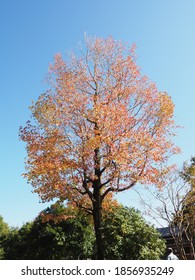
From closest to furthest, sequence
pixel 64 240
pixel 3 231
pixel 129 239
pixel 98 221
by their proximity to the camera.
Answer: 1. pixel 98 221
2. pixel 129 239
3. pixel 64 240
4. pixel 3 231

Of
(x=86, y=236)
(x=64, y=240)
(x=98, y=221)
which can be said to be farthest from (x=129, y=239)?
(x=64, y=240)

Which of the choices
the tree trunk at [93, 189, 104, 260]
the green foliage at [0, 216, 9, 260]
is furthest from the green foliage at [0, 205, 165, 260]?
the green foliage at [0, 216, 9, 260]

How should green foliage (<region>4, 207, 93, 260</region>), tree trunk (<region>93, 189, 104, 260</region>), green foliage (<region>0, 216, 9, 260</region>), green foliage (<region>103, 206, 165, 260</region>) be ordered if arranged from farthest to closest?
green foliage (<region>0, 216, 9, 260</region>), green foliage (<region>4, 207, 93, 260</region>), green foliage (<region>103, 206, 165, 260</region>), tree trunk (<region>93, 189, 104, 260</region>)

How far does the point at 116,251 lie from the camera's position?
51.6ft

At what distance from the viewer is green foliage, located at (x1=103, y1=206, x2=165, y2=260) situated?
15.7m

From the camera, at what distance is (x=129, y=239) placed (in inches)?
630

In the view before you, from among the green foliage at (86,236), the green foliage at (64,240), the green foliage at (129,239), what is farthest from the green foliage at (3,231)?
the green foliage at (129,239)

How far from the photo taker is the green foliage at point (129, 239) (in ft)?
51.6

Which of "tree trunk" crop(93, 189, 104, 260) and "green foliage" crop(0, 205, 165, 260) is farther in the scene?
"green foliage" crop(0, 205, 165, 260)

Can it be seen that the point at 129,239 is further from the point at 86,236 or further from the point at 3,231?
the point at 3,231

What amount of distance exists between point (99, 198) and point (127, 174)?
1680 mm

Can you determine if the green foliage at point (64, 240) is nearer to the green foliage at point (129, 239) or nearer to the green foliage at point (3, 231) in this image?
the green foliage at point (129, 239)

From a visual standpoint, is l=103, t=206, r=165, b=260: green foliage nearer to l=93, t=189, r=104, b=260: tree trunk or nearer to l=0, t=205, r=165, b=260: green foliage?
l=0, t=205, r=165, b=260: green foliage
